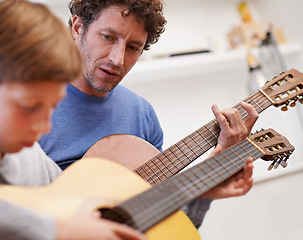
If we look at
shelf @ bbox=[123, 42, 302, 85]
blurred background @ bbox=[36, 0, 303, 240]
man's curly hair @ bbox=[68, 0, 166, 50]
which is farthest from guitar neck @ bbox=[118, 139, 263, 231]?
shelf @ bbox=[123, 42, 302, 85]

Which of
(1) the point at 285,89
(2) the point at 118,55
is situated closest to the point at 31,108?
(2) the point at 118,55

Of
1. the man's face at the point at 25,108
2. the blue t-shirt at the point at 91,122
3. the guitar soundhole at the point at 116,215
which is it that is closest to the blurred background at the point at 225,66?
the blue t-shirt at the point at 91,122

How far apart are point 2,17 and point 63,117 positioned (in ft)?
1.87

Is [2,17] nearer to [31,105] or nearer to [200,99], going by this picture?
[31,105]

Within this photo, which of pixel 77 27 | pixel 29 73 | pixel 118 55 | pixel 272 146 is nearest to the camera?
pixel 29 73

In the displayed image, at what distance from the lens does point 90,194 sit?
24.9 inches

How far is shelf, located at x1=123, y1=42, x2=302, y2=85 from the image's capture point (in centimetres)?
190

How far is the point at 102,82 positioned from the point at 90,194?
556 millimetres

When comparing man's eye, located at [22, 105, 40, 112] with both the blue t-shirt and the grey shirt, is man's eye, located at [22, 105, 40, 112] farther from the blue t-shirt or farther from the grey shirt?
the blue t-shirt

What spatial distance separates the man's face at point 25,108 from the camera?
0.52 metres

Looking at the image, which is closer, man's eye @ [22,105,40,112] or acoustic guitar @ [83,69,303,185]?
man's eye @ [22,105,40,112]

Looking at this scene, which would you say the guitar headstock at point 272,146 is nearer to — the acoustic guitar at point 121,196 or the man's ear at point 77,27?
the acoustic guitar at point 121,196

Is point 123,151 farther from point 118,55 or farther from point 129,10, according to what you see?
point 129,10

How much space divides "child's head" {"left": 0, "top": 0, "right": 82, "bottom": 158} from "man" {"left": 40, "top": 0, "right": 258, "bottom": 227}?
51 centimetres
